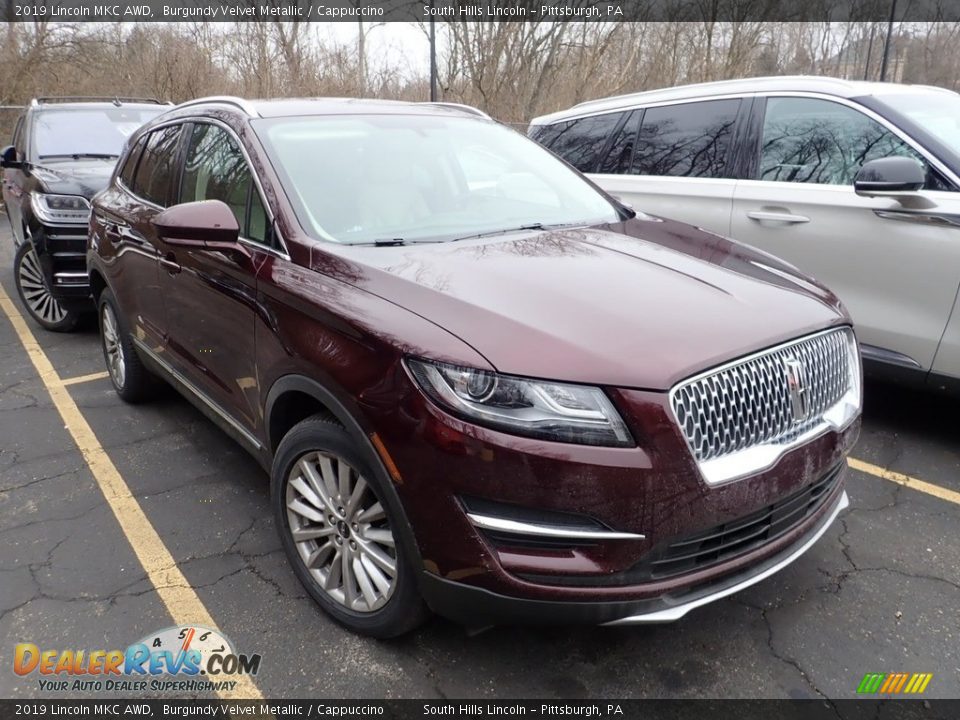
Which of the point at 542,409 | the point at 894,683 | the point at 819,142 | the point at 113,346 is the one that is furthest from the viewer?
the point at 113,346

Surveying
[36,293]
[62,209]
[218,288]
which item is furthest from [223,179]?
[36,293]

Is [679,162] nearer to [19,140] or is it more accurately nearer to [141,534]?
[141,534]

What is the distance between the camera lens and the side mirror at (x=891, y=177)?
135 inches

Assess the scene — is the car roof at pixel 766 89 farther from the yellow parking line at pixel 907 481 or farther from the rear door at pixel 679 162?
the yellow parking line at pixel 907 481

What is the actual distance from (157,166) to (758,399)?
3388mm

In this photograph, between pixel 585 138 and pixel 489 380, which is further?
pixel 585 138

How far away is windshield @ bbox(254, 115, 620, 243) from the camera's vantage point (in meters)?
2.78

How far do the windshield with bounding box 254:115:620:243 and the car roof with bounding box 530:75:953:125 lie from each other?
5.34ft

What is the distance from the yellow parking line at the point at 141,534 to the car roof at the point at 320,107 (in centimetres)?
189

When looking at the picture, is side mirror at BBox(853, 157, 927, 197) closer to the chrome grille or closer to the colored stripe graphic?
the chrome grille

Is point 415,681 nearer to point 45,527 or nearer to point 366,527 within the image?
point 366,527

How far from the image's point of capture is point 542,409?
6.19ft

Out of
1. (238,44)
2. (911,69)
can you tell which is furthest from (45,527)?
(911,69)

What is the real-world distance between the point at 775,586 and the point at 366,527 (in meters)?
1.56
